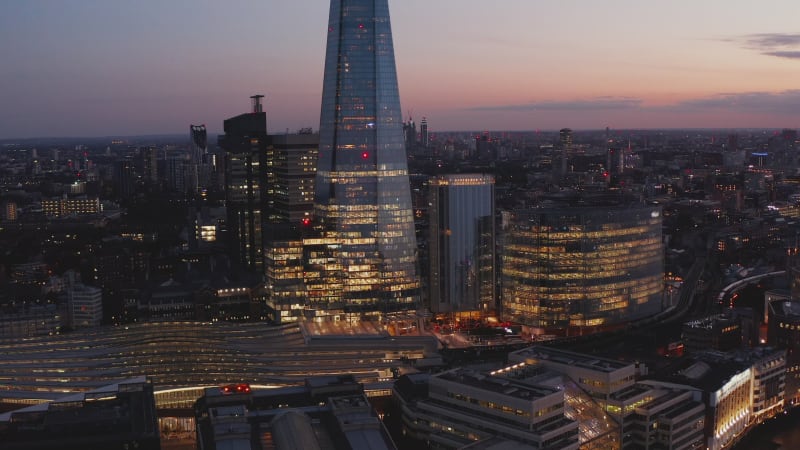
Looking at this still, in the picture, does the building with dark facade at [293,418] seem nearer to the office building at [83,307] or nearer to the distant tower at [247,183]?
the office building at [83,307]

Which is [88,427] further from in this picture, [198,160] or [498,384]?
[198,160]

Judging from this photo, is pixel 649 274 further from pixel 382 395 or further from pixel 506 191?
pixel 506 191

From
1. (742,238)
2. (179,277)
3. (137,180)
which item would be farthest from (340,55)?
(137,180)

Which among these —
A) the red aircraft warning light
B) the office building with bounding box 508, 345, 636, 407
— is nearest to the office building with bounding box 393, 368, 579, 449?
the office building with bounding box 508, 345, 636, 407

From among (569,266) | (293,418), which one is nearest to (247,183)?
(569,266)

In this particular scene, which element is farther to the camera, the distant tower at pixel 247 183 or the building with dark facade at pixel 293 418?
the distant tower at pixel 247 183

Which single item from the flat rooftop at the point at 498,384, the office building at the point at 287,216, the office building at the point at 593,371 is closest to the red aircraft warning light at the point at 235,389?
the flat rooftop at the point at 498,384

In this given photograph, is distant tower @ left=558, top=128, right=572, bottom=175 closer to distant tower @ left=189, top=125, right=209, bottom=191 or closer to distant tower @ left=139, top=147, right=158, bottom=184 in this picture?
distant tower @ left=189, top=125, right=209, bottom=191
